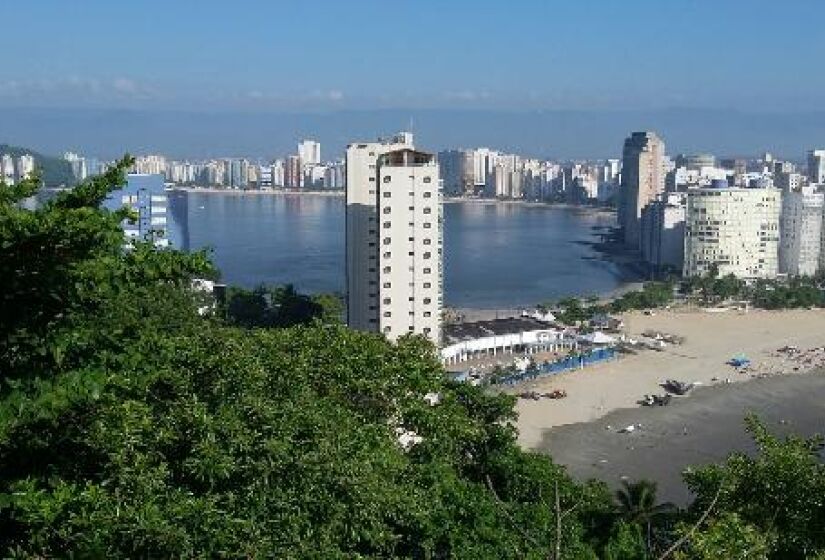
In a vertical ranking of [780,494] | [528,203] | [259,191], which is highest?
[259,191]

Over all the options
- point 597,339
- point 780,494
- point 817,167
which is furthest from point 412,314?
point 817,167

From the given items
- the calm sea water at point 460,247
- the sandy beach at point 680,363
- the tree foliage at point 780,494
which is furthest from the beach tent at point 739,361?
the tree foliage at point 780,494

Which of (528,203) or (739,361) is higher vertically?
(528,203)

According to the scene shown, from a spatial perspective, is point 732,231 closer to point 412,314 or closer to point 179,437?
point 412,314

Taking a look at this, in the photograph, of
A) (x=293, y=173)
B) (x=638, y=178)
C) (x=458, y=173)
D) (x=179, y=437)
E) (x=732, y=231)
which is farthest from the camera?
(x=293, y=173)

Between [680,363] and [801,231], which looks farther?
[801,231]

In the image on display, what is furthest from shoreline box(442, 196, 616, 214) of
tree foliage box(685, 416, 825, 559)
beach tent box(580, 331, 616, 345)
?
tree foliage box(685, 416, 825, 559)

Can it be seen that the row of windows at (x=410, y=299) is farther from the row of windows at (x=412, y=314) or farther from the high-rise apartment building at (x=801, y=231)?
the high-rise apartment building at (x=801, y=231)
